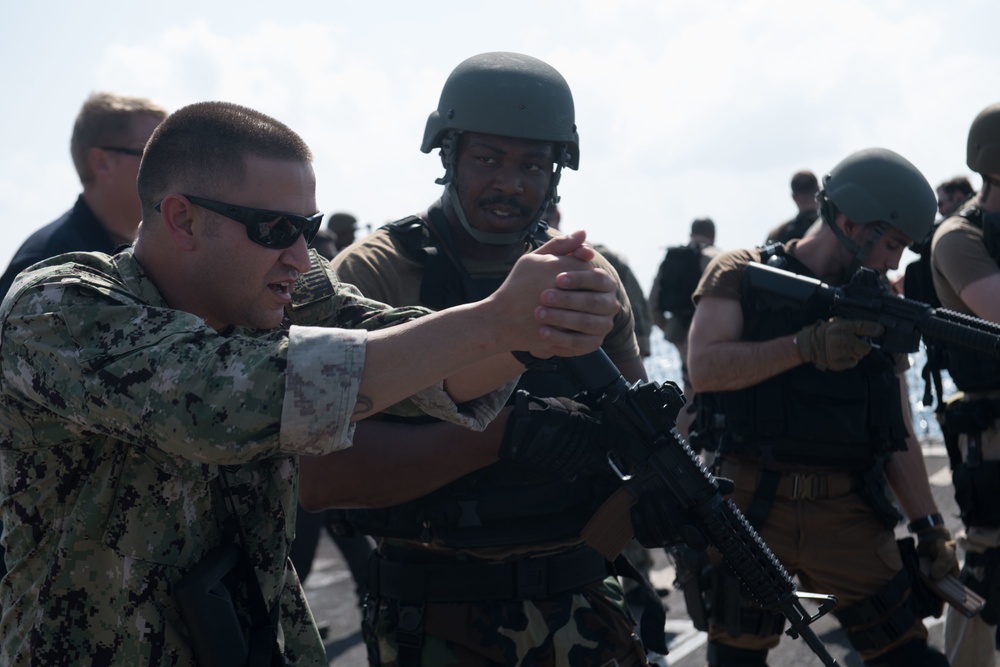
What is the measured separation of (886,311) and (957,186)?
18.6 feet

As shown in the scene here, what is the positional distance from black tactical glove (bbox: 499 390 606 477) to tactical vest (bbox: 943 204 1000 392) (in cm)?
241

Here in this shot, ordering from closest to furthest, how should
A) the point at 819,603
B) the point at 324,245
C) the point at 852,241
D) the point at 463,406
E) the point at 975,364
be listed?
1. the point at 463,406
2. the point at 819,603
3. the point at 852,241
4. the point at 975,364
5. the point at 324,245

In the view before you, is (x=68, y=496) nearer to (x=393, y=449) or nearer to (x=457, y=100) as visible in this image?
(x=393, y=449)

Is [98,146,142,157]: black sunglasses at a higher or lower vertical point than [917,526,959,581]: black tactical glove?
higher

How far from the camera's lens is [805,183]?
887 cm

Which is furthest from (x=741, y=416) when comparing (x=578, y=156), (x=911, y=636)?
(x=578, y=156)

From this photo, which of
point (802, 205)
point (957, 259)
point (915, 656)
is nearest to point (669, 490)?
point (915, 656)

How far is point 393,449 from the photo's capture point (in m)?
2.89

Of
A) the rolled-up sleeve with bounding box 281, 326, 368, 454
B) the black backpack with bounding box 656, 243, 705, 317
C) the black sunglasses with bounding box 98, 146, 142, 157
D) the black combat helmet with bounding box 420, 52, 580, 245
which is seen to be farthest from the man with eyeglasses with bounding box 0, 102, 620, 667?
the black backpack with bounding box 656, 243, 705, 317

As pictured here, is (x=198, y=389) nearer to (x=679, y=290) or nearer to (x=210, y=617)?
(x=210, y=617)

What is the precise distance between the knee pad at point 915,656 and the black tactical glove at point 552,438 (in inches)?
70.3

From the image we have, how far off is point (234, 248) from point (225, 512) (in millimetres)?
481

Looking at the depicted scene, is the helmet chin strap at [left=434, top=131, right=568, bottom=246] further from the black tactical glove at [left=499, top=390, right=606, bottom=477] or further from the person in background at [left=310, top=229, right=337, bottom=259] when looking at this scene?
the person in background at [left=310, top=229, right=337, bottom=259]

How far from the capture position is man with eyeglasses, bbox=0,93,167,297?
12.6ft
